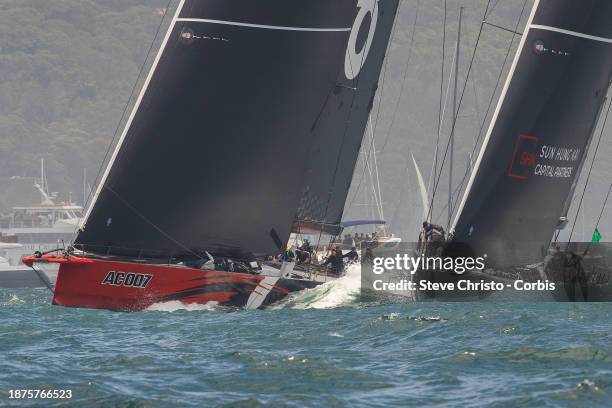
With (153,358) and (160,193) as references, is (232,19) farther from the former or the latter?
(153,358)

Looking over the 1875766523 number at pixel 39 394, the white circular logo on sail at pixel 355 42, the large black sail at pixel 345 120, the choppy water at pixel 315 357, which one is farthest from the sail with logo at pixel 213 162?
the 1875766523 number at pixel 39 394

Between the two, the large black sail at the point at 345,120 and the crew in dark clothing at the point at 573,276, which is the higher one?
the large black sail at the point at 345,120

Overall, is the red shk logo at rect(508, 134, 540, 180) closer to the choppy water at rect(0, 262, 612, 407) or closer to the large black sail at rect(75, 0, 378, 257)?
the choppy water at rect(0, 262, 612, 407)

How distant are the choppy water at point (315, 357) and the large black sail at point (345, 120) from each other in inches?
231

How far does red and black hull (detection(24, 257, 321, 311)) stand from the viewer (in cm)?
2191

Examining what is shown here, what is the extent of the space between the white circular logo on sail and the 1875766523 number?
47.7ft

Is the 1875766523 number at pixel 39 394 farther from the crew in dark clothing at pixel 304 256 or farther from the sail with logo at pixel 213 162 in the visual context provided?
the crew in dark clothing at pixel 304 256

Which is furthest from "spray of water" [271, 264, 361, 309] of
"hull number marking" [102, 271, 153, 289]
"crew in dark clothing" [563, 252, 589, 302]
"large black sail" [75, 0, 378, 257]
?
"crew in dark clothing" [563, 252, 589, 302]

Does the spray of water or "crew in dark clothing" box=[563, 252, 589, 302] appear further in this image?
"crew in dark clothing" box=[563, 252, 589, 302]

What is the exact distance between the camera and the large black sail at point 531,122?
24.0m

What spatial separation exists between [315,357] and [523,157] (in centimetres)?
1013

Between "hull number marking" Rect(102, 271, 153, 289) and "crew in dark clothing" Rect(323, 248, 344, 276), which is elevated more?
"crew in dark clothing" Rect(323, 248, 344, 276)

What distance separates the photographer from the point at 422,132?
Answer: 16425 cm

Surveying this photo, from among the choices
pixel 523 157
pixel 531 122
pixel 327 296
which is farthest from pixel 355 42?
pixel 327 296
